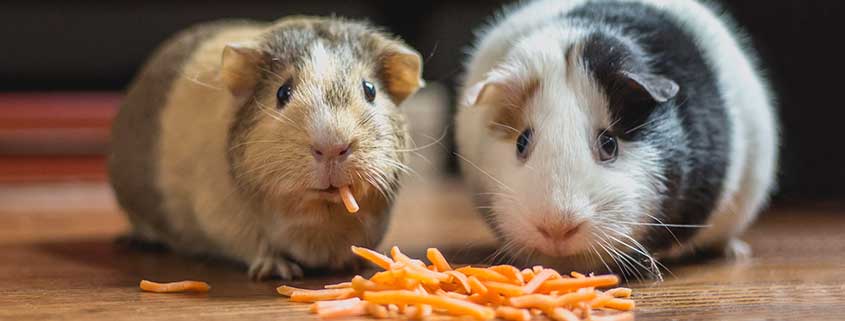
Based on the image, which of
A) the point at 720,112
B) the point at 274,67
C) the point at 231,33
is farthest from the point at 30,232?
the point at 720,112

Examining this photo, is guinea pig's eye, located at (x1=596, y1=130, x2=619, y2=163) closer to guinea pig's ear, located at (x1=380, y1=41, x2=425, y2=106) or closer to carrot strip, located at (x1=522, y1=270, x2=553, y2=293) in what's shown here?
carrot strip, located at (x1=522, y1=270, x2=553, y2=293)

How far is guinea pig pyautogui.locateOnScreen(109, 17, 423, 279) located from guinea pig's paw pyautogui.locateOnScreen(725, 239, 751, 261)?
1.15 metres

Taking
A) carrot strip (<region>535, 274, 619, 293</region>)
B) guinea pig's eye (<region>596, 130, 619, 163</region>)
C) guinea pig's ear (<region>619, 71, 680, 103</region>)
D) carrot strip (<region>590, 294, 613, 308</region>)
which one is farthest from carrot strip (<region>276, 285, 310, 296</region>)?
guinea pig's ear (<region>619, 71, 680, 103</region>)

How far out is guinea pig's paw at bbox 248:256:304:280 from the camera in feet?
8.67

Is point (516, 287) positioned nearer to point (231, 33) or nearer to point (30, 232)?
point (231, 33)

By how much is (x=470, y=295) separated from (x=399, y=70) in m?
0.73

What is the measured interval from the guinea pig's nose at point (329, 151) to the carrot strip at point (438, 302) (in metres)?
0.37

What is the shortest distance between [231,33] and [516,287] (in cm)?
141

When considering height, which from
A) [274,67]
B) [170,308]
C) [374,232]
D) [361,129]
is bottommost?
[170,308]

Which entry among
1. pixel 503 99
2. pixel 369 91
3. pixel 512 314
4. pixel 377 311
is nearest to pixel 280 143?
pixel 369 91

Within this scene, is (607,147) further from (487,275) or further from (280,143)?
(280,143)

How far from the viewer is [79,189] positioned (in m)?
5.64

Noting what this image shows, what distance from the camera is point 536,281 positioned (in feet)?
7.34

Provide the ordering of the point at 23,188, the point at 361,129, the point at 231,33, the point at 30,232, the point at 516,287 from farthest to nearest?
the point at 23,188 < the point at 30,232 < the point at 231,33 < the point at 361,129 < the point at 516,287
